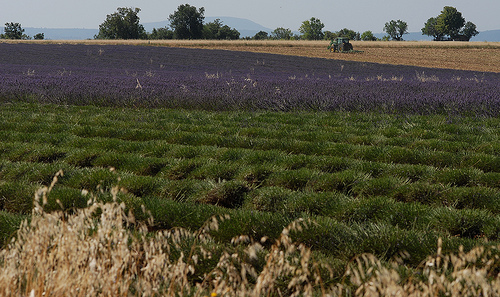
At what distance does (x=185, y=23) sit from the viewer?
9550 centimetres

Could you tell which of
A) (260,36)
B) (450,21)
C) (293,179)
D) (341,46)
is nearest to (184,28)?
(260,36)

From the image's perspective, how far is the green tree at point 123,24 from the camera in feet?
287

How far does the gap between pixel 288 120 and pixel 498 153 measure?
458 cm

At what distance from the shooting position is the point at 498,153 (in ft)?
22.6

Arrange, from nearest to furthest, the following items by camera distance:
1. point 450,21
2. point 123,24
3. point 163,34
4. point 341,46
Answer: point 341,46
point 123,24
point 163,34
point 450,21

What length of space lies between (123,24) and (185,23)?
45.2ft

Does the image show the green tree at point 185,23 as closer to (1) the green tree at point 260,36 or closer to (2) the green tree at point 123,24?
(2) the green tree at point 123,24

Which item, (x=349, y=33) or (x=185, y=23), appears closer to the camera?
(x=185, y=23)

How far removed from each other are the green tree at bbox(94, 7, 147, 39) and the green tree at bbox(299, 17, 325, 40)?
7188cm

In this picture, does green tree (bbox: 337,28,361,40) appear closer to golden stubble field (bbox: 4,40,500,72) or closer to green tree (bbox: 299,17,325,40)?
green tree (bbox: 299,17,325,40)

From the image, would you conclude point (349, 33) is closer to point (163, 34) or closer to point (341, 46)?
point (163, 34)

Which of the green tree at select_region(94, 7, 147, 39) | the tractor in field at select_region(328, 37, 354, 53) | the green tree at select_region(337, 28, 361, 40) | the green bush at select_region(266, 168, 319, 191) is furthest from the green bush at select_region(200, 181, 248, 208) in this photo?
the green tree at select_region(337, 28, 361, 40)

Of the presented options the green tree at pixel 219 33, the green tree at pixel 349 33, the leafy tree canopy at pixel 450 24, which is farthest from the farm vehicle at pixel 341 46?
the green tree at pixel 349 33

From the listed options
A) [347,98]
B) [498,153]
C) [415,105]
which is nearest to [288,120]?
[347,98]
